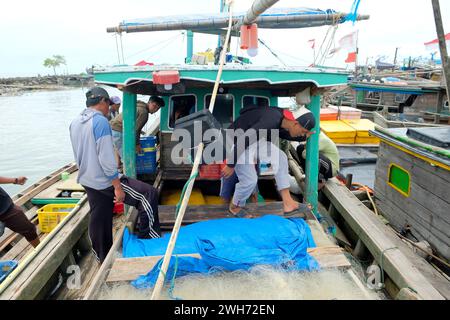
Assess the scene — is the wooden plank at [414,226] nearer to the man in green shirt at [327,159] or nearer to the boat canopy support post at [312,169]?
the man in green shirt at [327,159]

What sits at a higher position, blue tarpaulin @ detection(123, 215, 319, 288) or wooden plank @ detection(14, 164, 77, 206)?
blue tarpaulin @ detection(123, 215, 319, 288)

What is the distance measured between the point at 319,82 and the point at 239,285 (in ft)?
8.60

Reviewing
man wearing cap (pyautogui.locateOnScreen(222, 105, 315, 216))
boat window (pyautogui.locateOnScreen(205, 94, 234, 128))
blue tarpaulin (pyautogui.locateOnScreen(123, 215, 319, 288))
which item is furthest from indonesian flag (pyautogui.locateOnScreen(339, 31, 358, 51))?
blue tarpaulin (pyautogui.locateOnScreen(123, 215, 319, 288))

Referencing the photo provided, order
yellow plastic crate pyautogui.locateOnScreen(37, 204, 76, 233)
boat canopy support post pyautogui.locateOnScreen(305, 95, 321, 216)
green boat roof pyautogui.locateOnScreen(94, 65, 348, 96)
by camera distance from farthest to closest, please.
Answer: yellow plastic crate pyautogui.locateOnScreen(37, 204, 76, 233) → boat canopy support post pyautogui.locateOnScreen(305, 95, 321, 216) → green boat roof pyautogui.locateOnScreen(94, 65, 348, 96)

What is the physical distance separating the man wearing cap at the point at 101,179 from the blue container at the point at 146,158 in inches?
68.2

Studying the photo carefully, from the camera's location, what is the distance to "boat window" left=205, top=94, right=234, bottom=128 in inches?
233

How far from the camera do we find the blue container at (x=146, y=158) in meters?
5.55

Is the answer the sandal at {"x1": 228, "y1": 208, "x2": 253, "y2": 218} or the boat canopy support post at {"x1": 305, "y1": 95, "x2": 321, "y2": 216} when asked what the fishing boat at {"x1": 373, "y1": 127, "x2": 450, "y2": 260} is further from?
the sandal at {"x1": 228, "y1": 208, "x2": 253, "y2": 218}

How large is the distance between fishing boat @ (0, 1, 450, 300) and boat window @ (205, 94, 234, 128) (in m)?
0.02

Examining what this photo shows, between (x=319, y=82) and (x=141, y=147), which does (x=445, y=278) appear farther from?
(x=141, y=147)

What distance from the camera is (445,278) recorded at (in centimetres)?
340

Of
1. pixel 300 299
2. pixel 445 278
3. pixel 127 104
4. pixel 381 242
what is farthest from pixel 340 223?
pixel 127 104

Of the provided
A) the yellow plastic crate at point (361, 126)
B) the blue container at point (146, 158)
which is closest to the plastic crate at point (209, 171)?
the blue container at point (146, 158)

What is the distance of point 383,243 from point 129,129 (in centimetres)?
363
